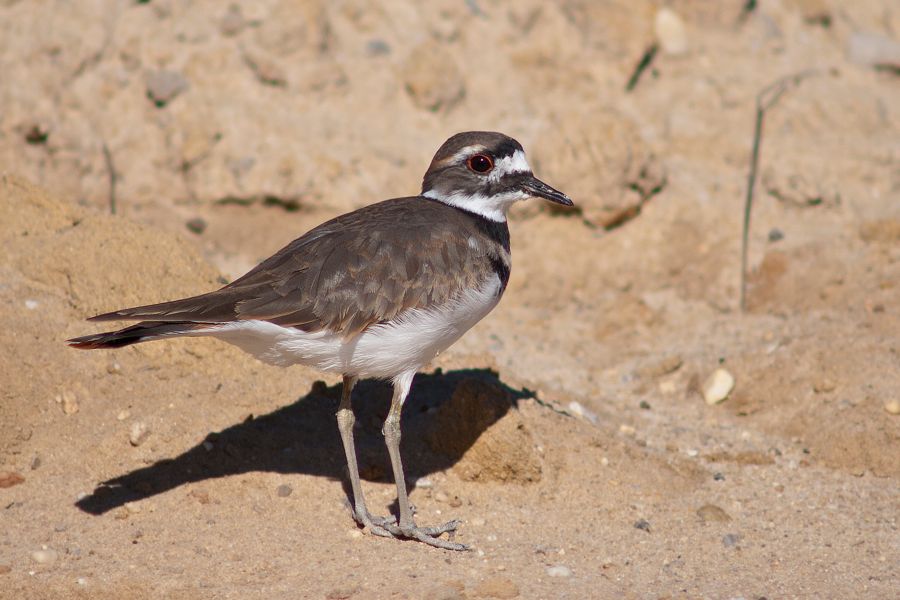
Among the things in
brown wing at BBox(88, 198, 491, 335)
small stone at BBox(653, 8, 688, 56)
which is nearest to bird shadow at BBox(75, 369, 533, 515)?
brown wing at BBox(88, 198, 491, 335)

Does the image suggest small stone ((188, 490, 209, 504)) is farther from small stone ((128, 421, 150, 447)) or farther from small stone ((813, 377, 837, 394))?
small stone ((813, 377, 837, 394))

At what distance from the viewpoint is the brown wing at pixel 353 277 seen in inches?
202

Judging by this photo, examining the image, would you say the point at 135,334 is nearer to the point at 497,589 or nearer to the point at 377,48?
the point at 497,589

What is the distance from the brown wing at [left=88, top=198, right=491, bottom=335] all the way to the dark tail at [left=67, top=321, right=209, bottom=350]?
0.04m

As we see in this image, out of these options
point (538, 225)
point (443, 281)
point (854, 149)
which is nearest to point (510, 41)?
point (538, 225)

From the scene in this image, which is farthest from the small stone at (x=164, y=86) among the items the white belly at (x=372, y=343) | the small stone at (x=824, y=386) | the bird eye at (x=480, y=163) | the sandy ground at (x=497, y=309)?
the small stone at (x=824, y=386)

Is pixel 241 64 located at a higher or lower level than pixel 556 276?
higher

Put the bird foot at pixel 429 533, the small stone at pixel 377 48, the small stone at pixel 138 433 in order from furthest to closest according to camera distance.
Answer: the small stone at pixel 377 48 < the small stone at pixel 138 433 < the bird foot at pixel 429 533

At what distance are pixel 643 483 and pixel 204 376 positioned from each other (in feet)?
8.63

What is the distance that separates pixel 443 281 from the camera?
542cm

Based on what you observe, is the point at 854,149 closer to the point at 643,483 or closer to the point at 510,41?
the point at 510,41

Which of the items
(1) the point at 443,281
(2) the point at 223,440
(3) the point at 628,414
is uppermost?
(1) the point at 443,281

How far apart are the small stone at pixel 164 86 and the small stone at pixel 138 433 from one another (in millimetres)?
3920

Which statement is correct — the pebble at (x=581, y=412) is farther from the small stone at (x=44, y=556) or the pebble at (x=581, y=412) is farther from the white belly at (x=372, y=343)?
the small stone at (x=44, y=556)
